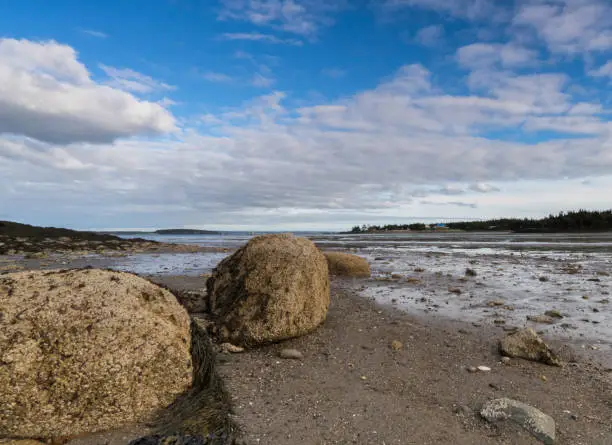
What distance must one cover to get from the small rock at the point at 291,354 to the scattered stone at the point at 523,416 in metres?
2.64

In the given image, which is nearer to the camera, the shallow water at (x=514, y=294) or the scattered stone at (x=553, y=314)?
the shallow water at (x=514, y=294)

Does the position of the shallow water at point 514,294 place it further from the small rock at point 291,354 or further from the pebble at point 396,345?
the small rock at point 291,354

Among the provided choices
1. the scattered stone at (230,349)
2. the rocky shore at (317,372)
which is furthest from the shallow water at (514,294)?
the scattered stone at (230,349)

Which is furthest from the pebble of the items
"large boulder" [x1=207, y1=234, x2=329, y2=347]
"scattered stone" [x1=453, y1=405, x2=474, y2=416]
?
"scattered stone" [x1=453, y1=405, x2=474, y2=416]

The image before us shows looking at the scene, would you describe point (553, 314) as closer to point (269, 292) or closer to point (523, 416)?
point (523, 416)

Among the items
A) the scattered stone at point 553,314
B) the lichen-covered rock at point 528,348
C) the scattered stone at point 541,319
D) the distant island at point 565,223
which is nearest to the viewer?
the lichen-covered rock at point 528,348

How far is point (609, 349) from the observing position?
248 inches

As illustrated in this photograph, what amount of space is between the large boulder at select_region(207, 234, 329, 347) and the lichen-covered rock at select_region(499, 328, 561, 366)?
3.10 metres

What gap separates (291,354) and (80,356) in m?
3.05

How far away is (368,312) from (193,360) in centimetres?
529

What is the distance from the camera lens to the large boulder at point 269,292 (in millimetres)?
6469

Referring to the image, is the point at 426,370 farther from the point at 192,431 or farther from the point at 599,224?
the point at 599,224

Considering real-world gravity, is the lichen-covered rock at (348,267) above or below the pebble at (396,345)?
above

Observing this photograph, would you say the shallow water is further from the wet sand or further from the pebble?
the pebble
